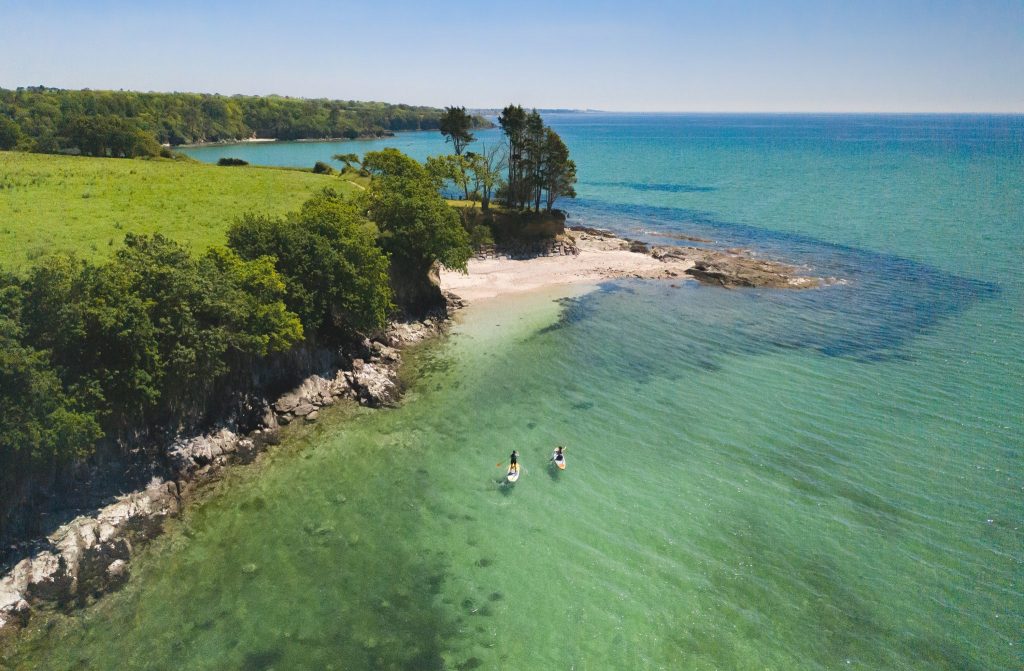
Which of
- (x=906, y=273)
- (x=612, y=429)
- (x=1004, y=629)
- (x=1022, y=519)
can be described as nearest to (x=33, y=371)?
(x=612, y=429)

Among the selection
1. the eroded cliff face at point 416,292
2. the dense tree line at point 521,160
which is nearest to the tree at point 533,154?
the dense tree line at point 521,160

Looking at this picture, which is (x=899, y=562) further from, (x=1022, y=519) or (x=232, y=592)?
(x=232, y=592)

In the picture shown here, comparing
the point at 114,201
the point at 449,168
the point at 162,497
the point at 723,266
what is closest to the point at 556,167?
the point at 449,168

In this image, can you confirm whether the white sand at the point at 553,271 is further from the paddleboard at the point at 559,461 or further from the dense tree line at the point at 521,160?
the paddleboard at the point at 559,461

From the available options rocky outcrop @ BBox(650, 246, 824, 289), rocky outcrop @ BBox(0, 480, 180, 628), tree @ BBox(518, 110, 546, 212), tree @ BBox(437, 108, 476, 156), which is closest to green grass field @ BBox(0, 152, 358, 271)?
rocky outcrop @ BBox(0, 480, 180, 628)

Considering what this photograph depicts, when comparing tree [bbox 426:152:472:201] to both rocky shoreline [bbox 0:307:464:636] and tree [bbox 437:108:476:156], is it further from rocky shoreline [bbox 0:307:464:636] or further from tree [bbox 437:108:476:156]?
rocky shoreline [bbox 0:307:464:636]

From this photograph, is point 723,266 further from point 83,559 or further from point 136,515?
point 83,559
